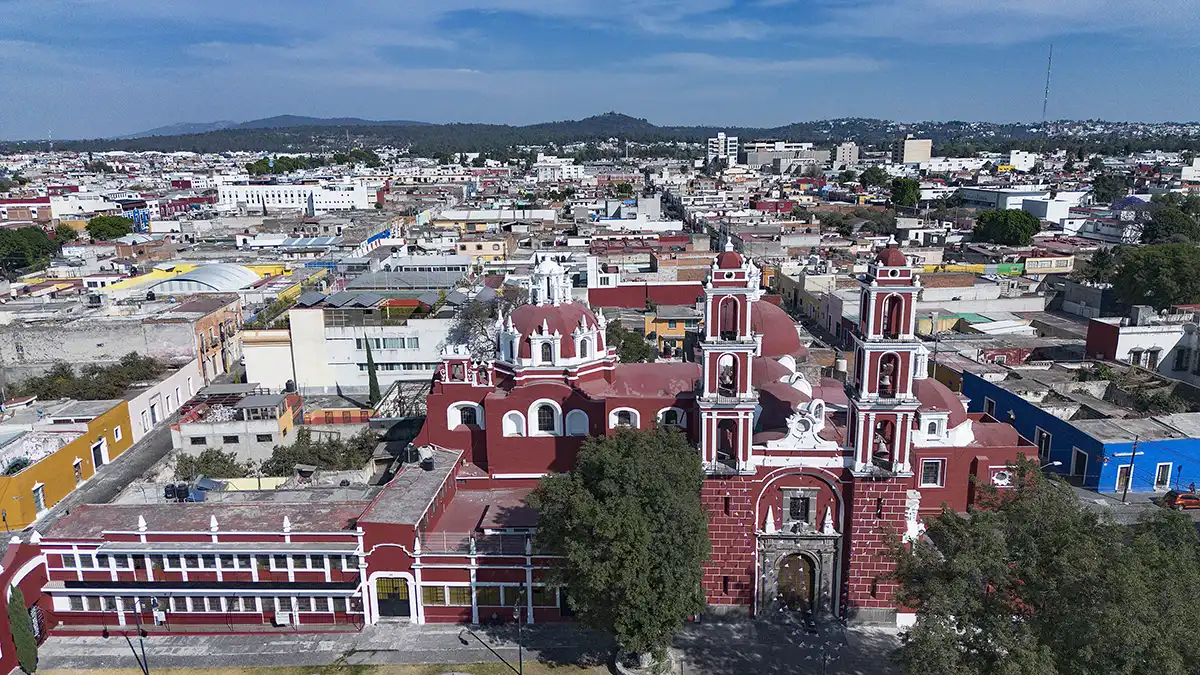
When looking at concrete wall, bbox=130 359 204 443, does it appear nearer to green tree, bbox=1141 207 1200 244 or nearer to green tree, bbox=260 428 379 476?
green tree, bbox=260 428 379 476

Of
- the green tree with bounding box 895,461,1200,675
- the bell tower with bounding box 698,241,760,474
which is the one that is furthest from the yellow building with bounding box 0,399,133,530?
the green tree with bounding box 895,461,1200,675

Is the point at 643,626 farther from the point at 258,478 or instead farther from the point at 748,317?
the point at 258,478

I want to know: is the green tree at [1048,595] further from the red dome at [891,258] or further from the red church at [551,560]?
the red dome at [891,258]

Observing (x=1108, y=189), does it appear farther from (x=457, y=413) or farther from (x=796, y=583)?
(x=457, y=413)

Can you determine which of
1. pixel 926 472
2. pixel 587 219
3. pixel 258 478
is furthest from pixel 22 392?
pixel 587 219

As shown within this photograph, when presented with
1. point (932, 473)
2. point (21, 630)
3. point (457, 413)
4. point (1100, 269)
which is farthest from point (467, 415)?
point (1100, 269)

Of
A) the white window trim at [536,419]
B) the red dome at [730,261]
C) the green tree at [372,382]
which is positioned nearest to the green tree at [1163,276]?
the red dome at [730,261]
